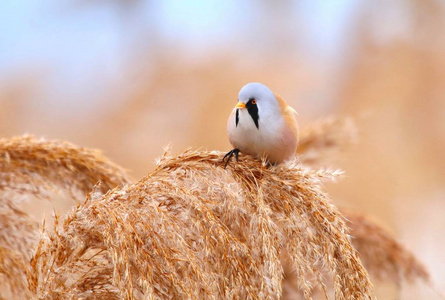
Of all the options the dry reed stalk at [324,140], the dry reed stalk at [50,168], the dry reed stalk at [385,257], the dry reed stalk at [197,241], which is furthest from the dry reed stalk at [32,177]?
the dry reed stalk at [385,257]

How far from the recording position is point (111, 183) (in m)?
1.85

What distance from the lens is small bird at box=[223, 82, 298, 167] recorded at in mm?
1832

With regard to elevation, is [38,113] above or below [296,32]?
below

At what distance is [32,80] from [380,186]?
394 cm

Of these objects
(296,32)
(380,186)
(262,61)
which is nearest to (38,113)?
(262,61)

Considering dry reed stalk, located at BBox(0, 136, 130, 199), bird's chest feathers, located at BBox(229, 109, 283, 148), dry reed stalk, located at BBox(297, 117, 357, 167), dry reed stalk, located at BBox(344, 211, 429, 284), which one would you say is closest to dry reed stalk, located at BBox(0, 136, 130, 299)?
dry reed stalk, located at BBox(0, 136, 130, 199)

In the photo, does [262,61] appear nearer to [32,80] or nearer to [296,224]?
[32,80]

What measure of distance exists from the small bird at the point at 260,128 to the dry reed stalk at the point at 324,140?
87 cm

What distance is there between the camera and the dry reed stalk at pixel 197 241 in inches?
50.6

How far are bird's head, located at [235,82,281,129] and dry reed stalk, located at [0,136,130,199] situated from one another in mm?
500

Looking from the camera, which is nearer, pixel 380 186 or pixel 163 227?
pixel 163 227

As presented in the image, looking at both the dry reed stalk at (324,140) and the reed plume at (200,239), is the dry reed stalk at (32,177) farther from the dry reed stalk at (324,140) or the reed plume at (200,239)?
the dry reed stalk at (324,140)

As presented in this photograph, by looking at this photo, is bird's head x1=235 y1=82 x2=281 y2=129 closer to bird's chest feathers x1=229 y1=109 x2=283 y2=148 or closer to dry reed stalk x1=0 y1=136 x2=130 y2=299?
bird's chest feathers x1=229 y1=109 x2=283 y2=148

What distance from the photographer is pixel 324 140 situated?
2771mm
